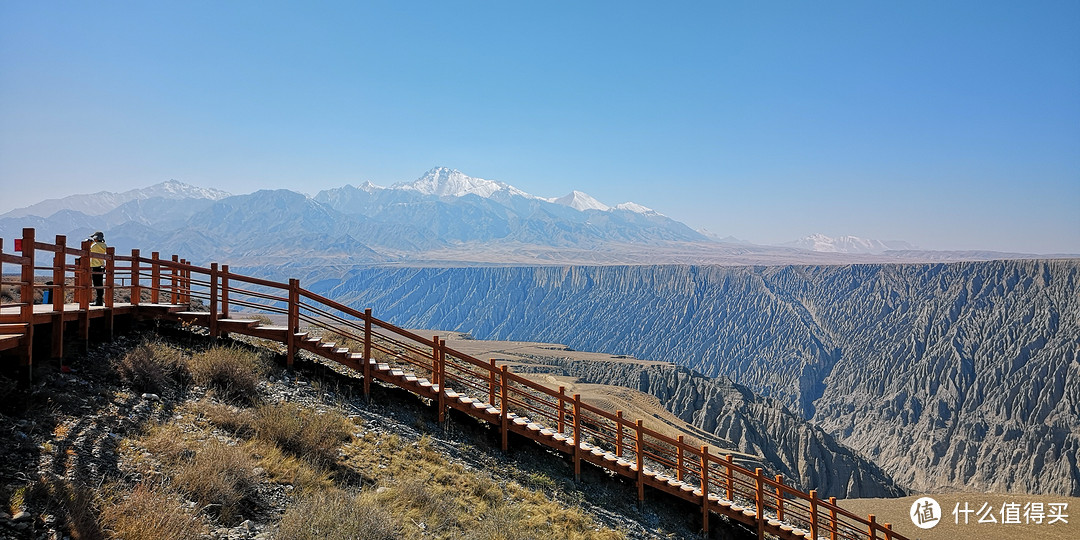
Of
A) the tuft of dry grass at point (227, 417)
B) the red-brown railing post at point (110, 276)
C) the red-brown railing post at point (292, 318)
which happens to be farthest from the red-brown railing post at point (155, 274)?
the tuft of dry grass at point (227, 417)

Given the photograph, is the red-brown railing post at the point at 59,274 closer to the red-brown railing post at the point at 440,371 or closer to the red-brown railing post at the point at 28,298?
the red-brown railing post at the point at 28,298

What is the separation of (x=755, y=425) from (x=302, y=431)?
202 ft

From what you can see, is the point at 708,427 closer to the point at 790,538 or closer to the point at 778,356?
the point at 790,538

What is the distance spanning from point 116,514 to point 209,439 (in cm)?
215

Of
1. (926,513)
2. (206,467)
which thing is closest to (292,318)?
(206,467)

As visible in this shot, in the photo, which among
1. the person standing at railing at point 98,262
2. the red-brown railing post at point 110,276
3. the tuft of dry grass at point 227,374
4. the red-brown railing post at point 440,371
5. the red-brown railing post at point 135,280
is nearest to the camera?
the tuft of dry grass at point 227,374

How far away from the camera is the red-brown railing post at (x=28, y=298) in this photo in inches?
298

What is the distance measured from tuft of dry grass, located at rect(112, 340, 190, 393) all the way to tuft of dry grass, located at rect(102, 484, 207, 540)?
9.78 feet

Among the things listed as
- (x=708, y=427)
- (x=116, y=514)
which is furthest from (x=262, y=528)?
(x=708, y=427)

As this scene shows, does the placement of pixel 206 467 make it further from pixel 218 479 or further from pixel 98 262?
pixel 98 262

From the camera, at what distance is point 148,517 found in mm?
5691

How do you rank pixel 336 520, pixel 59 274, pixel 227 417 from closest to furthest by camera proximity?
pixel 336 520, pixel 227 417, pixel 59 274

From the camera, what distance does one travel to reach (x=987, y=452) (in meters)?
79.1

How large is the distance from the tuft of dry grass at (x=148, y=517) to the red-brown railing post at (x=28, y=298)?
2570 mm
